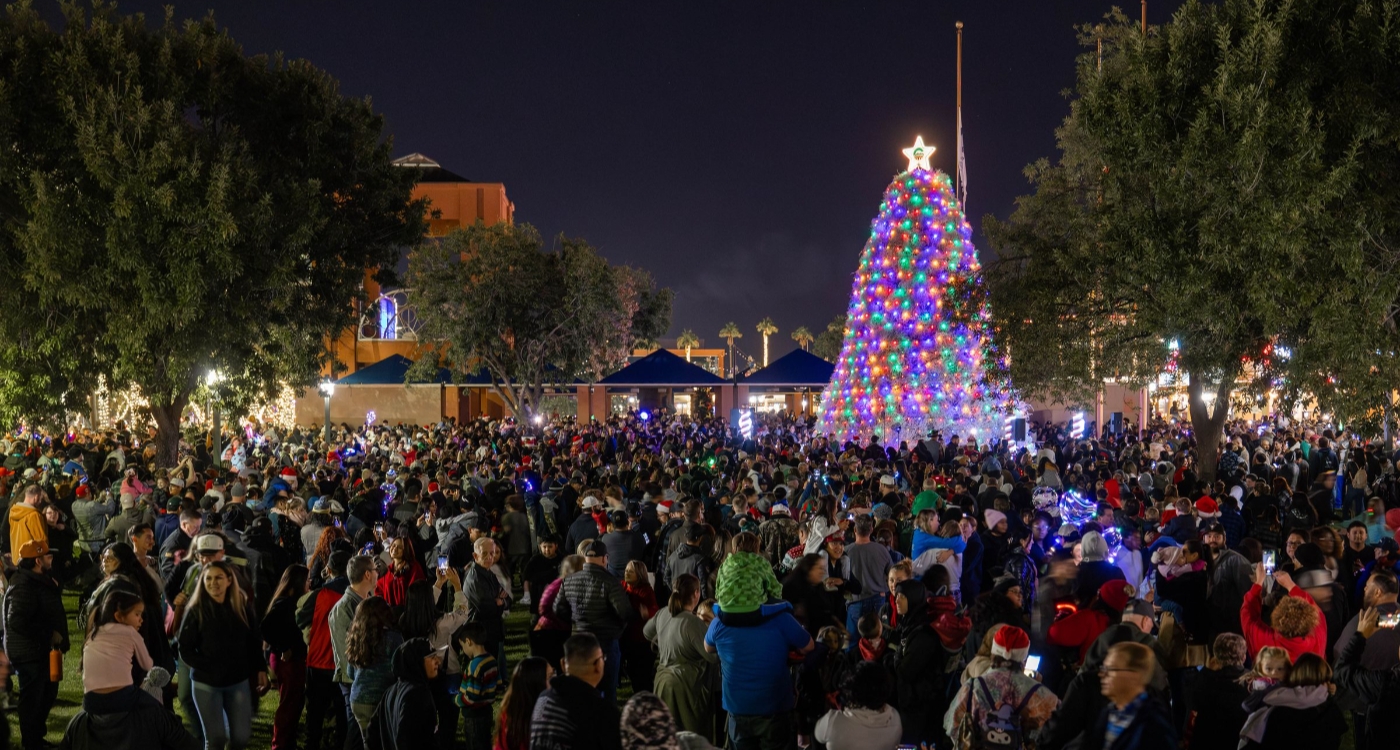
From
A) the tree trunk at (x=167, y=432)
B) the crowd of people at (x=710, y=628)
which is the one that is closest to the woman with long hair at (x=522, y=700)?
the crowd of people at (x=710, y=628)

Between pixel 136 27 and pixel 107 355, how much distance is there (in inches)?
203

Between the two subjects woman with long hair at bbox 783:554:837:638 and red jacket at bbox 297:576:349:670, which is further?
woman with long hair at bbox 783:554:837:638

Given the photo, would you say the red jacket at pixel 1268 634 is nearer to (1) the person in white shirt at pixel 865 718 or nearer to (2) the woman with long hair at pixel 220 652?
(1) the person in white shirt at pixel 865 718

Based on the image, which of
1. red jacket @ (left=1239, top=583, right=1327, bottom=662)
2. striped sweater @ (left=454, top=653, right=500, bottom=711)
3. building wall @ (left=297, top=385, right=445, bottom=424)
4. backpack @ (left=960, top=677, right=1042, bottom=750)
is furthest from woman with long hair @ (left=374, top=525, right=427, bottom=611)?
building wall @ (left=297, top=385, right=445, bottom=424)

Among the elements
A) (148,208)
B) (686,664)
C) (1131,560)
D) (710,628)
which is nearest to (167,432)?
(148,208)

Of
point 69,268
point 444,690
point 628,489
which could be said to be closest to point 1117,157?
point 628,489

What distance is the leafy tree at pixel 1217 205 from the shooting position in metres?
10.4

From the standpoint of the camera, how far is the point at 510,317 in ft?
117

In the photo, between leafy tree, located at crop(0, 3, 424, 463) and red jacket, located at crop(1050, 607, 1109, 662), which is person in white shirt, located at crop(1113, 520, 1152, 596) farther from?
leafy tree, located at crop(0, 3, 424, 463)

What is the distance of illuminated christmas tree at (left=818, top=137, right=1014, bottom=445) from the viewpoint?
21.4 meters

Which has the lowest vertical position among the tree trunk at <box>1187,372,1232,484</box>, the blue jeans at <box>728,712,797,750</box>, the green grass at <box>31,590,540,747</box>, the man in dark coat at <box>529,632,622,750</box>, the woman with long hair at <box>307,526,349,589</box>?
the green grass at <box>31,590,540,747</box>

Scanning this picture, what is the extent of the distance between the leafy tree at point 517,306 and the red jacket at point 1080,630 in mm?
30586

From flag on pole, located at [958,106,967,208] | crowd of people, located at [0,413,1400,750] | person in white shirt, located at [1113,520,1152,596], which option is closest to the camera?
crowd of people, located at [0,413,1400,750]

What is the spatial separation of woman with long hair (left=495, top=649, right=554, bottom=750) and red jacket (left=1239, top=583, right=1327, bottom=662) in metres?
3.95
